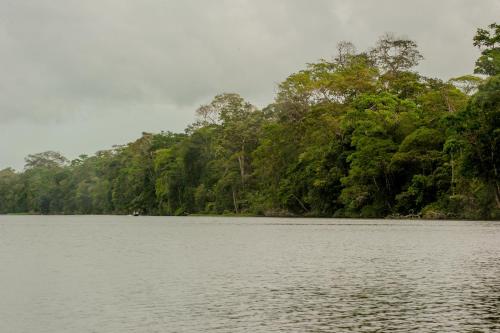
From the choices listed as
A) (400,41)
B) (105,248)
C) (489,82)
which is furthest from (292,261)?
(400,41)

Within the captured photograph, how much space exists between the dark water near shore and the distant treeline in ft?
122

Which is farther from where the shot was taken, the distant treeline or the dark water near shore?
the distant treeline

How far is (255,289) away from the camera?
25.0 meters

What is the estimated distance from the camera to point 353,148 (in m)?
102

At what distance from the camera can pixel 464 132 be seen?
77000 mm

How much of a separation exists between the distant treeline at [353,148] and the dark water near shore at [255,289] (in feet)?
122

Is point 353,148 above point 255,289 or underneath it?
above

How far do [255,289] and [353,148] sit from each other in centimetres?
7908

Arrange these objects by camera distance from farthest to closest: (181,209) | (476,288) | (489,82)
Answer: (181,209), (489,82), (476,288)

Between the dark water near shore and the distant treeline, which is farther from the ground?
the distant treeline

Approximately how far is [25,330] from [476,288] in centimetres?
1528

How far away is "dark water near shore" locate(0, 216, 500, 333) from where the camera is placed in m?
18.6

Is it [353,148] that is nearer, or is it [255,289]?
[255,289]

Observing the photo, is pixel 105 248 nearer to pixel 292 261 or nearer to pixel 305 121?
pixel 292 261
